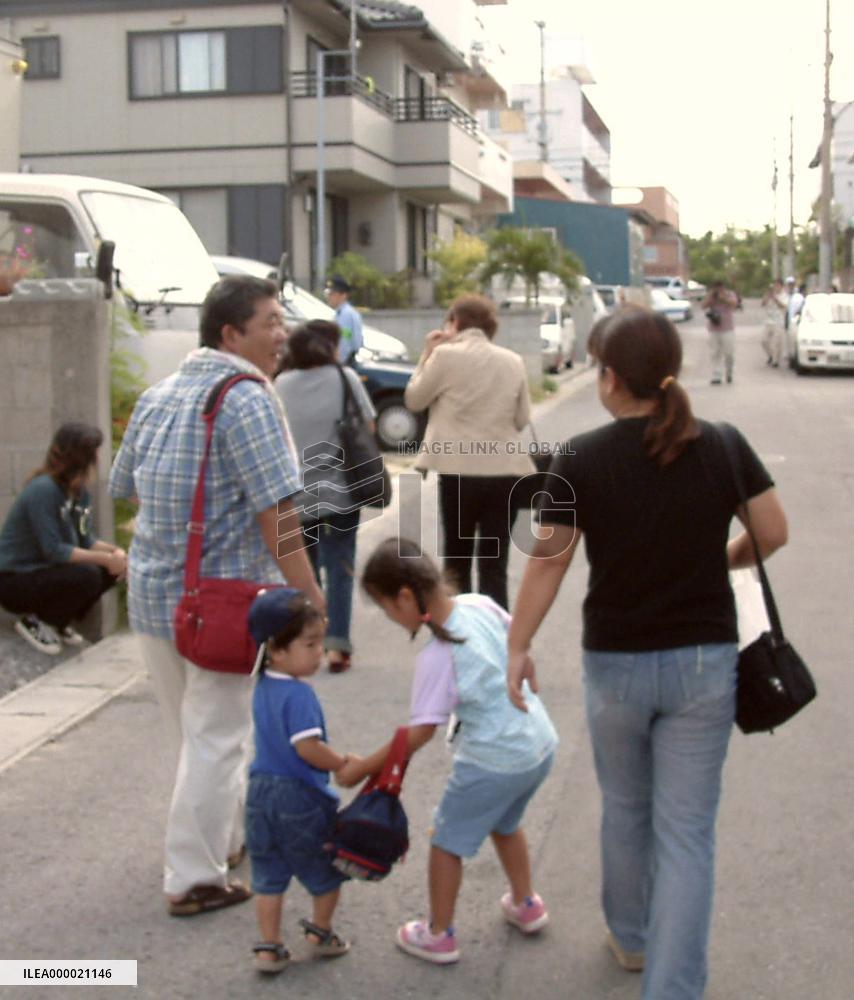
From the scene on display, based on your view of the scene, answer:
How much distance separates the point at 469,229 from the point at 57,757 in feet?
130

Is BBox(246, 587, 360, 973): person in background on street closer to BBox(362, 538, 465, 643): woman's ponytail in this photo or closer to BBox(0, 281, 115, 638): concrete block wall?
BBox(362, 538, 465, 643): woman's ponytail

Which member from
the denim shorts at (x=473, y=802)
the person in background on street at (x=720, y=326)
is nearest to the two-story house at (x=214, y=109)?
the person in background on street at (x=720, y=326)

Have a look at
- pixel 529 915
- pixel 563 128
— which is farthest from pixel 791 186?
pixel 529 915

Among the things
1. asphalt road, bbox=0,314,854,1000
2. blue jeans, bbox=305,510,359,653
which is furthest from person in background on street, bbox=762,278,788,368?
blue jeans, bbox=305,510,359,653

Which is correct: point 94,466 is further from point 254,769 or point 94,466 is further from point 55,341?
point 254,769

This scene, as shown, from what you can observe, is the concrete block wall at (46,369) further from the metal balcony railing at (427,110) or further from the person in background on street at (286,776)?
the metal balcony railing at (427,110)

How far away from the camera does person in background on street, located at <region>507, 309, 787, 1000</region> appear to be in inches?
154

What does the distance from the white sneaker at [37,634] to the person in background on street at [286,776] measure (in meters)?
4.01

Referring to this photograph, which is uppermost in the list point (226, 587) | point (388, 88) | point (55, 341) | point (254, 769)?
point (388, 88)

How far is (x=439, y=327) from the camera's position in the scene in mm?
26047

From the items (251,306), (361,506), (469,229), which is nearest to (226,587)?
(251,306)

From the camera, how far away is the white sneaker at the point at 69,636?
8398 millimetres

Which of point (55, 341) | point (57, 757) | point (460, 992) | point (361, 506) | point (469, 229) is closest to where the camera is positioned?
point (460, 992)

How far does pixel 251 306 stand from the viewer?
4852 millimetres
